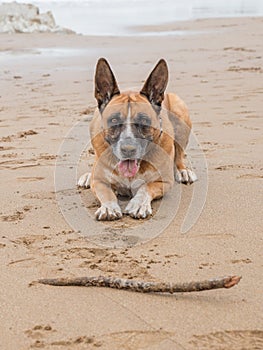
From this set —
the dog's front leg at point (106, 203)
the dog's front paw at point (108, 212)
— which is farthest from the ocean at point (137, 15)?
the dog's front paw at point (108, 212)

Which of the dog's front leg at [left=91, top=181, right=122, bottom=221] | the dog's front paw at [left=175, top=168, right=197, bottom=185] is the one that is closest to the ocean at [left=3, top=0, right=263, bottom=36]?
the dog's front paw at [left=175, top=168, right=197, bottom=185]

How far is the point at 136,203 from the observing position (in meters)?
4.30

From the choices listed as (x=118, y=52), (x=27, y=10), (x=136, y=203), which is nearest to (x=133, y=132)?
(x=136, y=203)

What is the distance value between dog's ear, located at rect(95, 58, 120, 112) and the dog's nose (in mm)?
431

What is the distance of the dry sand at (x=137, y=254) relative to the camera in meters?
2.66

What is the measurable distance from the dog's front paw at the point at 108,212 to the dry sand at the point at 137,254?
0.81 ft

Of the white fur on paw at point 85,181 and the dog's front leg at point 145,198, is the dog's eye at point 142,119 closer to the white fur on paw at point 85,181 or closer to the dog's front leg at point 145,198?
the dog's front leg at point 145,198

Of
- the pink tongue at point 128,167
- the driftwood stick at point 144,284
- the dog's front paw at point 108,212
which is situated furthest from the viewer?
the pink tongue at point 128,167

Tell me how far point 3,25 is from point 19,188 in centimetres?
1898

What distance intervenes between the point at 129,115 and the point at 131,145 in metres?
0.21

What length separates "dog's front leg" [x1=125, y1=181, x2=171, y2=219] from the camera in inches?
166

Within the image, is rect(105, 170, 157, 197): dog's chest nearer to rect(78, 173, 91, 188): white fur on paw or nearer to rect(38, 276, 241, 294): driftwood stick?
rect(78, 173, 91, 188): white fur on paw

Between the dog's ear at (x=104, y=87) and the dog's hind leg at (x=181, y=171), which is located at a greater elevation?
the dog's ear at (x=104, y=87)

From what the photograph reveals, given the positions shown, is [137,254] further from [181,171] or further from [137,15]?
[137,15]
